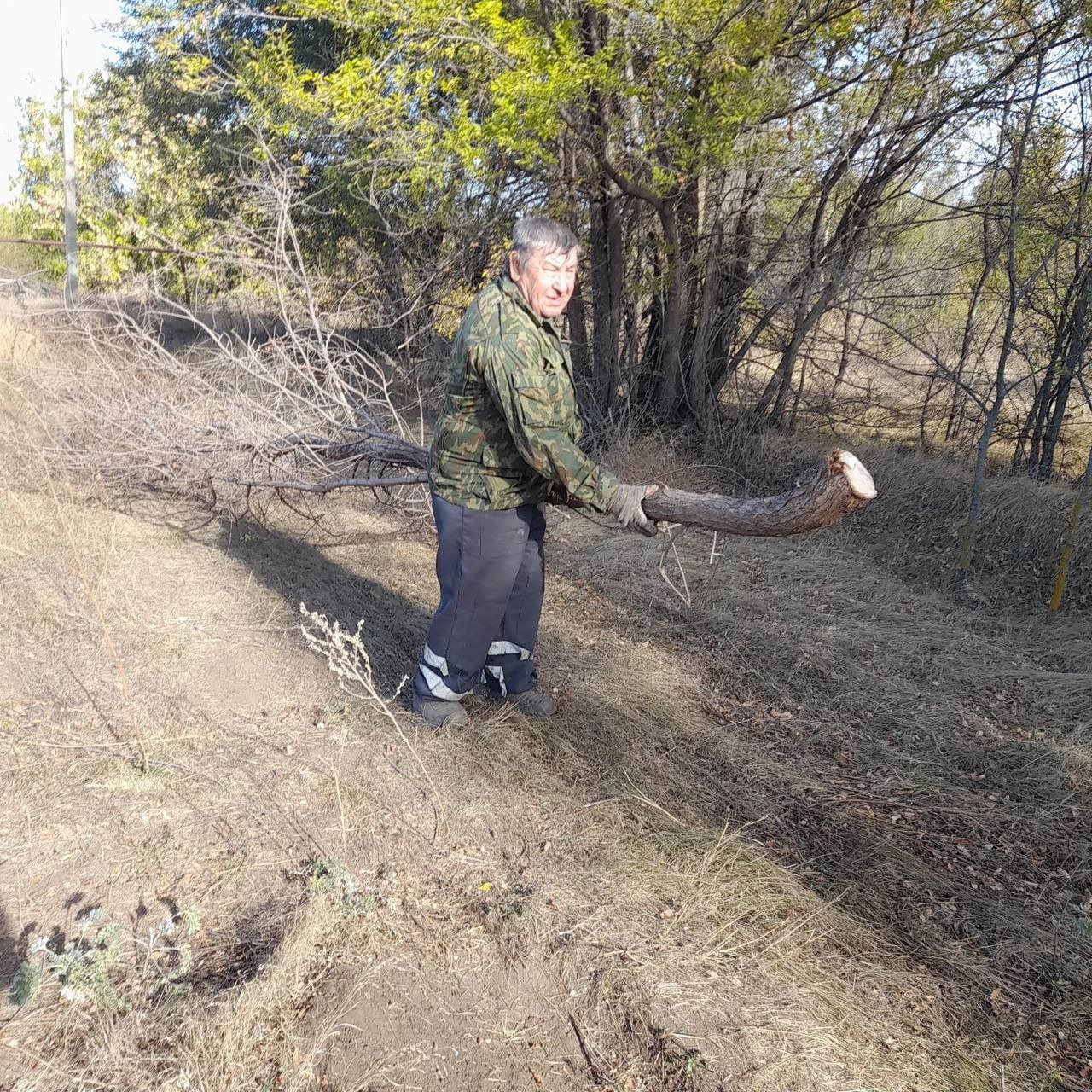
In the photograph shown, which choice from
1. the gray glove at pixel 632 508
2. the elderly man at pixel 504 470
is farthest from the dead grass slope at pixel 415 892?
the gray glove at pixel 632 508

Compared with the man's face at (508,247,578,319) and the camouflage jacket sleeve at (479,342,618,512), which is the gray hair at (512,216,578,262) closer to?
the man's face at (508,247,578,319)

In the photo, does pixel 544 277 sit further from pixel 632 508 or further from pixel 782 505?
pixel 782 505

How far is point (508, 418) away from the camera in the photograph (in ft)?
9.61

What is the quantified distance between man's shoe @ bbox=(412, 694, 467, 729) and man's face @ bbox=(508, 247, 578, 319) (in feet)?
5.34

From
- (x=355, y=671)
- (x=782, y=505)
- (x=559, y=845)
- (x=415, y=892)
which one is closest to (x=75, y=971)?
(x=415, y=892)

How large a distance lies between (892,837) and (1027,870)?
1.52 feet

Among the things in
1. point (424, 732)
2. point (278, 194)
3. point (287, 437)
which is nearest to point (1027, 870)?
point (424, 732)

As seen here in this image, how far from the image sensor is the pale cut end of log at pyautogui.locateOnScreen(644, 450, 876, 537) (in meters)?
2.49

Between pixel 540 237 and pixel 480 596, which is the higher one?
pixel 540 237

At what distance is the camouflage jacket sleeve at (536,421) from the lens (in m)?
2.89

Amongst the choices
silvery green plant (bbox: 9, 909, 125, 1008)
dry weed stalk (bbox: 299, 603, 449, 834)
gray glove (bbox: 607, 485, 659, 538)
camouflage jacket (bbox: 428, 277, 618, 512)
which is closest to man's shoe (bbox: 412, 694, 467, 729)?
dry weed stalk (bbox: 299, 603, 449, 834)

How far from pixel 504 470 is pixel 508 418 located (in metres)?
0.30

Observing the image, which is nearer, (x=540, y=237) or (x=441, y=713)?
(x=540, y=237)

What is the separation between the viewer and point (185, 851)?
2.75 meters
